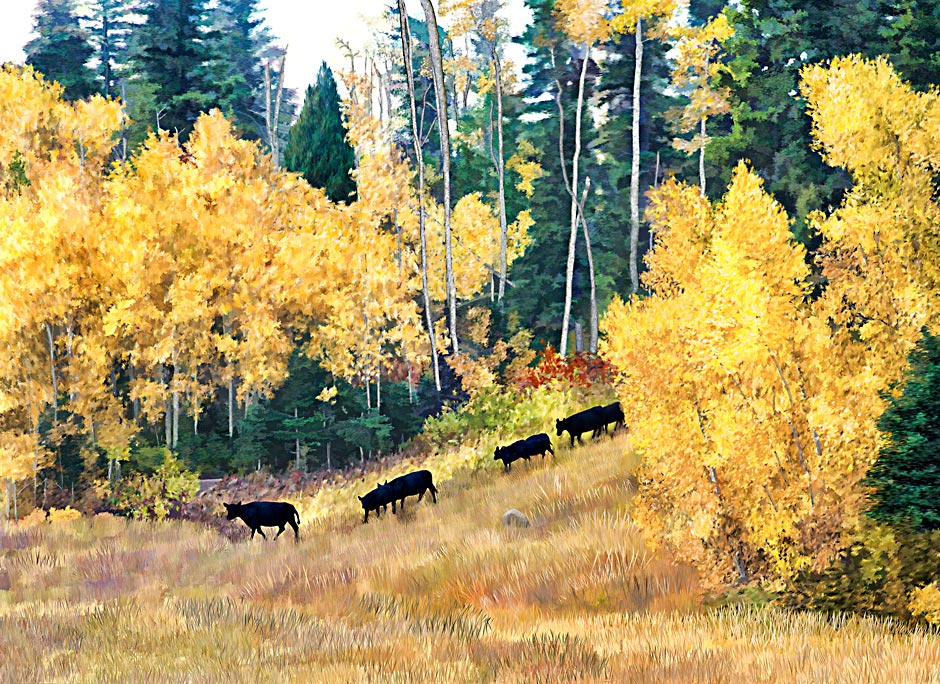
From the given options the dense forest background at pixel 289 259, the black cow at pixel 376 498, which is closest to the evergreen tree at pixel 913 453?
the dense forest background at pixel 289 259

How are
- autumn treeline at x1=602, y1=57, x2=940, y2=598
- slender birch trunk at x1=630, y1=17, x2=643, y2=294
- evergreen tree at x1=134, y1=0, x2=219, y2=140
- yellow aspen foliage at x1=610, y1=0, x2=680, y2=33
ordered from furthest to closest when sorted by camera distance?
evergreen tree at x1=134, y1=0, x2=219, y2=140 → slender birch trunk at x1=630, y1=17, x2=643, y2=294 → yellow aspen foliage at x1=610, y1=0, x2=680, y2=33 → autumn treeline at x1=602, y1=57, x2=940, y2=598

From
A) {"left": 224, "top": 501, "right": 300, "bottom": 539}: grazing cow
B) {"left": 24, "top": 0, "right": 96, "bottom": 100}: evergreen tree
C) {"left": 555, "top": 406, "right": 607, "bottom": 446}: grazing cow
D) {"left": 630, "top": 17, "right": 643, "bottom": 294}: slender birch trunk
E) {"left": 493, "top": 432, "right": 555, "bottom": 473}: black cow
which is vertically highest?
{"left": 24, "top": 0, "right": 96, "bottom": 100}: evergreen tree

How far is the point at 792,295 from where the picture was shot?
8211mm

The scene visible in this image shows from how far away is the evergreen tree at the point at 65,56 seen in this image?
3444cm

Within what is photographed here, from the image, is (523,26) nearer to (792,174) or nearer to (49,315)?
(792,174)

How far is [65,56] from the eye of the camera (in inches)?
1364

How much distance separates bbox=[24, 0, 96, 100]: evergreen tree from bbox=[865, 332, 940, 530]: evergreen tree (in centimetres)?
3401

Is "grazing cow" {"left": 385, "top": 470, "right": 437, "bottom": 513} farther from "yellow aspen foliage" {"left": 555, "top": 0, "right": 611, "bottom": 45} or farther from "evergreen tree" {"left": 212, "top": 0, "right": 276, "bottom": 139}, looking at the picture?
"evergreen tree" {"left": 212, "top": 0, "right": 276, "bottom": 139}

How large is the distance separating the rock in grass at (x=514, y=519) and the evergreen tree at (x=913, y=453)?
5.31 meters

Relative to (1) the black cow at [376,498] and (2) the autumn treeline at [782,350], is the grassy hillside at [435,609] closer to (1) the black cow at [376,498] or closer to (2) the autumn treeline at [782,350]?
(1) the black cow at [376,498]

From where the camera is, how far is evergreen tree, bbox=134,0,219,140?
34.0 meters

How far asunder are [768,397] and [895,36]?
19.3 meters

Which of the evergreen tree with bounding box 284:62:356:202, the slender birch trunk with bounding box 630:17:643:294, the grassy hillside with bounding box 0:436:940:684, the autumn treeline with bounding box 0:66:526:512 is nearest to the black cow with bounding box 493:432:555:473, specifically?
the grassy hillside with bounding box 0:436:940:684

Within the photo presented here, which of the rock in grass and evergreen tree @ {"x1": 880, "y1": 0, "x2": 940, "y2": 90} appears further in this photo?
evergreen tree @ {"x1": 880, "y1": 0, "x2": 940, "y2": 90}
